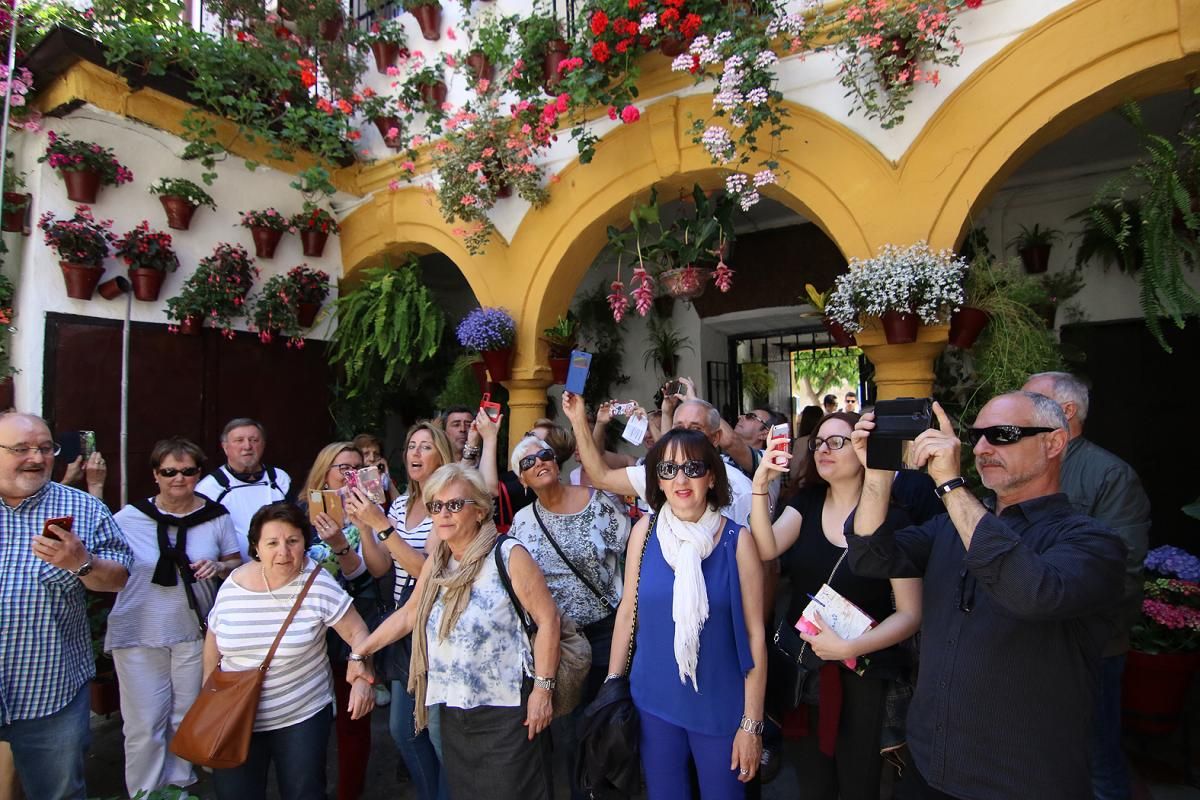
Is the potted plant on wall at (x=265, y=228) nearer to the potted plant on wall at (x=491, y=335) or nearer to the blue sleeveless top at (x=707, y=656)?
the potted plant on wall at (x=491, y=335)

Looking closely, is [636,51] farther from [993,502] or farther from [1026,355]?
[993,502]

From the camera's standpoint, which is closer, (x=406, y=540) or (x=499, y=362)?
(x=406, y=540)

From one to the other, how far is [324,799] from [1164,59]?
17.9 ft

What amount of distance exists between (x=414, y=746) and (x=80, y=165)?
5204 mm

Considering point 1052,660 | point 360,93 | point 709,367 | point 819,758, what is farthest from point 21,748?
point 709,367

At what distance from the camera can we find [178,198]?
5.88 m

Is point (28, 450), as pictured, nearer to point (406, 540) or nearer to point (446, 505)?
point (406, 540)

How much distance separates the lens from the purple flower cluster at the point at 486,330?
18.5 ft

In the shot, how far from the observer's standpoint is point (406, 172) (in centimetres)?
620

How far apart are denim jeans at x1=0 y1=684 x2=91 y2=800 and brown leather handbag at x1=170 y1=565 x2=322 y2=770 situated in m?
0.51

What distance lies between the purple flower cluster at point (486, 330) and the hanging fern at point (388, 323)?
391mm

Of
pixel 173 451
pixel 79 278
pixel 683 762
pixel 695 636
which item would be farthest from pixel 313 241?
pixel 683 762

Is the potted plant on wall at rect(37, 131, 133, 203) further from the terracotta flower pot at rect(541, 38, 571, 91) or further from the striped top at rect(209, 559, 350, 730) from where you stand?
the striped top at rect(209, 559, 350, 730)

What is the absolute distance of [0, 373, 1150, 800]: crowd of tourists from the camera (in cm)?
188
